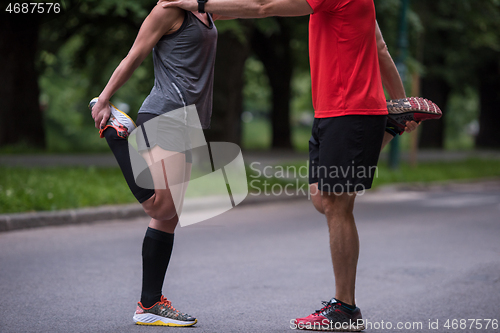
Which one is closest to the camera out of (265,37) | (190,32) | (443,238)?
(190,32)

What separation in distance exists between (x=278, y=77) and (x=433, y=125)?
9295mm

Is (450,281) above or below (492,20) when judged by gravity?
below

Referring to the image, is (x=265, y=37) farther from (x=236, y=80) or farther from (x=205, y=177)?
(x=205, y=177)

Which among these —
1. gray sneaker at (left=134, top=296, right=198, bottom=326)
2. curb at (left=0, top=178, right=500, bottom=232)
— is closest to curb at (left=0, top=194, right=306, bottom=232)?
curb at (left=0, top=178, right=500, bottom=232)

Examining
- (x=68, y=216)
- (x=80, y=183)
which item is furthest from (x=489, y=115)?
(x=68, y=216)

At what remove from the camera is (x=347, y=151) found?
320 centimetres

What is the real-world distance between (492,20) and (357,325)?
1543cm

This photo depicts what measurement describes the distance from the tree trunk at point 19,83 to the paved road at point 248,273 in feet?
32.8

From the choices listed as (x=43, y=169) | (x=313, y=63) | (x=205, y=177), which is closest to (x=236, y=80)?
(x=205, y=177)

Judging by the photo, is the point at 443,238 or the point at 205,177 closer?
the point at 443,238

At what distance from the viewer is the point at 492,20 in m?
16.7

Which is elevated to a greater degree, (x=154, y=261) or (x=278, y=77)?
(x=278, y=77)

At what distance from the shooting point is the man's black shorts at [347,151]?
3.20 meters

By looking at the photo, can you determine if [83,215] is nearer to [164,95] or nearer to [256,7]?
[164,95]
